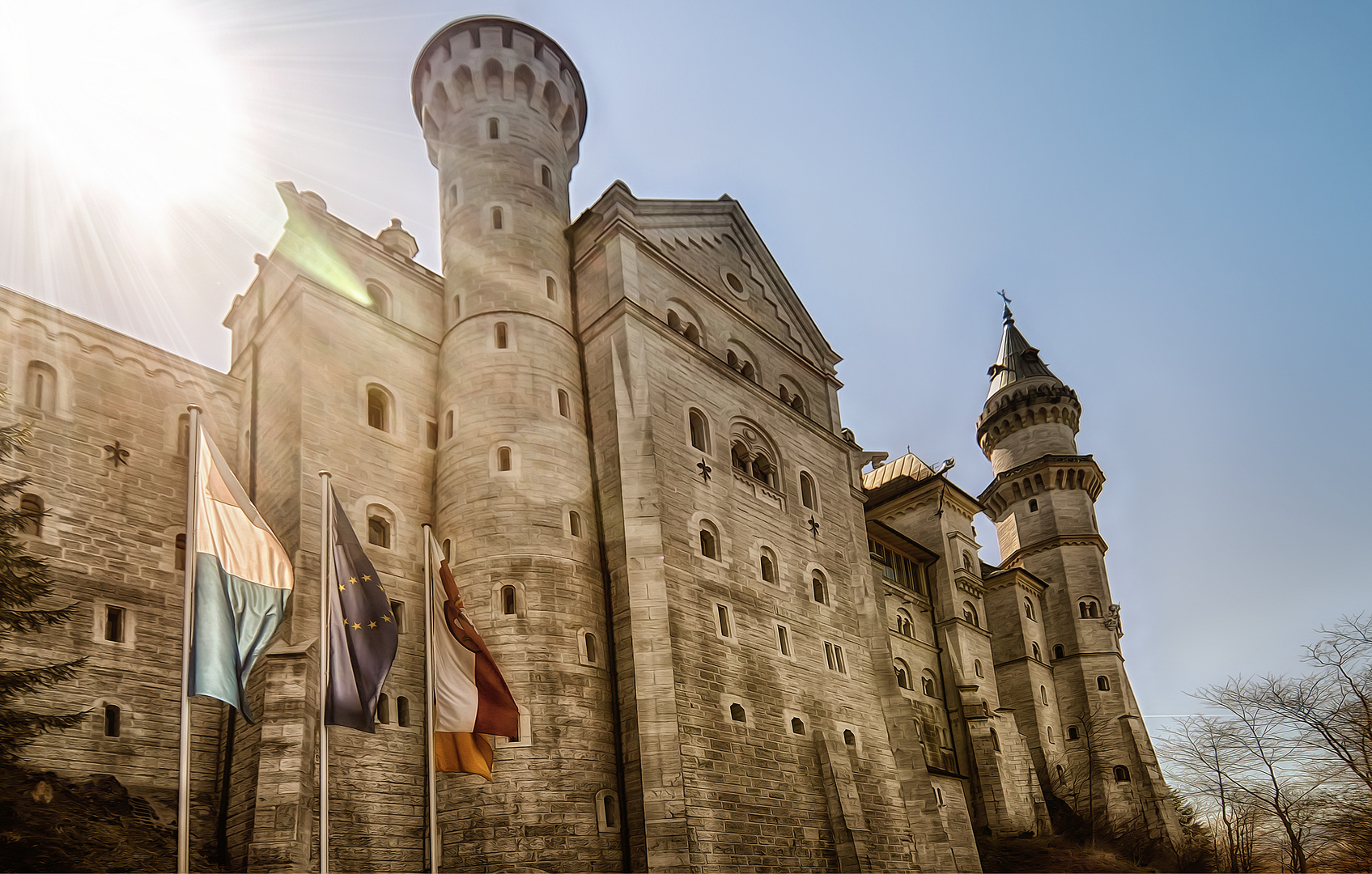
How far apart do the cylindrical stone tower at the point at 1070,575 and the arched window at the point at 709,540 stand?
98.5 feet

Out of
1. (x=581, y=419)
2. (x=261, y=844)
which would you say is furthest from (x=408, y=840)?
(x=581, y=419)

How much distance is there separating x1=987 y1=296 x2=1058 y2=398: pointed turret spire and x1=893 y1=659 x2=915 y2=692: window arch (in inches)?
1140

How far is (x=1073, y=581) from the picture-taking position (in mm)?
61406

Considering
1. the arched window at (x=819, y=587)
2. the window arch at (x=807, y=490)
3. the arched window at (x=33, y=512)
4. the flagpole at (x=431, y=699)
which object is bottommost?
the flagpole at (x=431, y=699)

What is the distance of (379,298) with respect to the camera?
32.1m

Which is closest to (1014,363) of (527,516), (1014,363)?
(1014,363)

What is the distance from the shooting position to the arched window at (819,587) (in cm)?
3556

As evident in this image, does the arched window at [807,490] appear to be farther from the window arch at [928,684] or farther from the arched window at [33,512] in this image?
the arched window at [33,512]

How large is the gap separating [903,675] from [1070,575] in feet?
64.6

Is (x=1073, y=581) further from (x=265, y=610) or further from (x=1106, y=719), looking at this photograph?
(x=265, y=610)

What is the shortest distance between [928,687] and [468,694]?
3237 cm

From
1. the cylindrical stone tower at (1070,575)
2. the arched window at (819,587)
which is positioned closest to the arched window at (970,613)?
the cylindrical stone tower at (1070,575)

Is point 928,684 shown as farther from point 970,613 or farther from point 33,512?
point 33,512

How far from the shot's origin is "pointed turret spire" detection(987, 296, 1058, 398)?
229 ft
